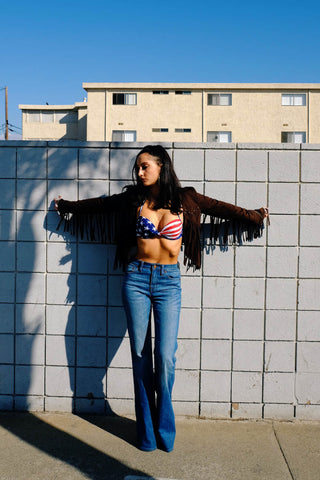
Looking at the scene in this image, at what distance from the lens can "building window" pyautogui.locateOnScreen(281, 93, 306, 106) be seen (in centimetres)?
3036

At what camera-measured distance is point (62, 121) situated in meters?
37.4

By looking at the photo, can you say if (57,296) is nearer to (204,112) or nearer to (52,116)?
(204,112)

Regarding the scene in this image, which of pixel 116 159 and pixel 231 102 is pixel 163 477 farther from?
pixel 231 102

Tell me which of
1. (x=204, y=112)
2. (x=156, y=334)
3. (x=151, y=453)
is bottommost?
(x=151, y=453)

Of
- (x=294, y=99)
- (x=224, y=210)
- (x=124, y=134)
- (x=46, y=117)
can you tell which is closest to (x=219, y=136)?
(x=294, y=99)

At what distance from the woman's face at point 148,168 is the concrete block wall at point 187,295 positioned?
46 cm

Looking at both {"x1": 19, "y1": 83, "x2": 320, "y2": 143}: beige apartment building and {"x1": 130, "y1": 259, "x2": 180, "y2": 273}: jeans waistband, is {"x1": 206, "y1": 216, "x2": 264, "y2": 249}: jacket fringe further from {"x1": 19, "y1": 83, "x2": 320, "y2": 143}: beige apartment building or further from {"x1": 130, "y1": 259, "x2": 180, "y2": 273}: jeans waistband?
{"x1": 19, "y1": 83, "x2": 320, "y2": 143}: beige apartment building

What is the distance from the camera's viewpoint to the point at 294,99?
30.5 meters

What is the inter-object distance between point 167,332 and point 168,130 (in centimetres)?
2877

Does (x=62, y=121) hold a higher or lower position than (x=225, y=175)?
higher

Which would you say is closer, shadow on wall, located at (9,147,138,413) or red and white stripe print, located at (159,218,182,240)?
red and white stripe print, located at (159,218,182,240)

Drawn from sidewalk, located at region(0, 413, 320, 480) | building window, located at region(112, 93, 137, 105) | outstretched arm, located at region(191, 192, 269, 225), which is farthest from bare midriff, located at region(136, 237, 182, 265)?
building window, located at region(112, 93, 137, 105)

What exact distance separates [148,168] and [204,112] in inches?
1136

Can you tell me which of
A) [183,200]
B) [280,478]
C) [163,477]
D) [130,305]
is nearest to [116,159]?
[183,200]
